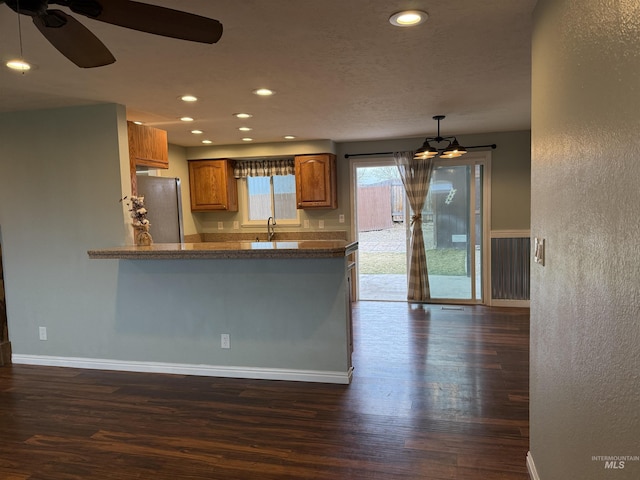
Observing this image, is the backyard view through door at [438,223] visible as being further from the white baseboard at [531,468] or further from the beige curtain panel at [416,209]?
the white baseboard at [531,468]

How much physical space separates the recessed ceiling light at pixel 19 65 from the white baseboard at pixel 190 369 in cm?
237

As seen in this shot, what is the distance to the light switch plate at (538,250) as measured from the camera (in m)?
1.85

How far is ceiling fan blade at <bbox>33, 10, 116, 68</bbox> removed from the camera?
58.4 inches

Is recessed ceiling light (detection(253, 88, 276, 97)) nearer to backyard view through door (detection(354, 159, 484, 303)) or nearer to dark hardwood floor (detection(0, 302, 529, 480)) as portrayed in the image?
dark hardwood floor (detection(0, 302, 529, 480))

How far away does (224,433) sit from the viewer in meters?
2.61

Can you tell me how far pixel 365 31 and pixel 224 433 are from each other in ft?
7.93

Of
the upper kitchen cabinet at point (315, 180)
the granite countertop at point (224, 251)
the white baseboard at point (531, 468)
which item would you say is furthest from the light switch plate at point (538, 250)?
the upper kitchen cabinet at point (315, 180)

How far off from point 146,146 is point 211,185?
2100 millimetres

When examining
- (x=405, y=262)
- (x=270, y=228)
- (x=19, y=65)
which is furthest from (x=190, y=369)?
(x=405, y=262)

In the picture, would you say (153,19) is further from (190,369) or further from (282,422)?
(190,369)

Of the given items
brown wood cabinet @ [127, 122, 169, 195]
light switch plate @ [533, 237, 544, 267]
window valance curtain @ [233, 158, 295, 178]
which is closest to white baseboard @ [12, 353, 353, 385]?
brown wood cabinet @ [127, 122, 169, 195]

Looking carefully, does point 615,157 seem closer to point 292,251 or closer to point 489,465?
point 489,465

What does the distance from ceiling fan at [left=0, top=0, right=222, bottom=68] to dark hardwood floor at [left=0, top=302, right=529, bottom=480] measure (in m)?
2.05

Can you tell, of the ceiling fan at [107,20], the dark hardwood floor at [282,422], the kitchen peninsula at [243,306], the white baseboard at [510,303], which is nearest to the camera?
the ceiling fan at [107,20]
